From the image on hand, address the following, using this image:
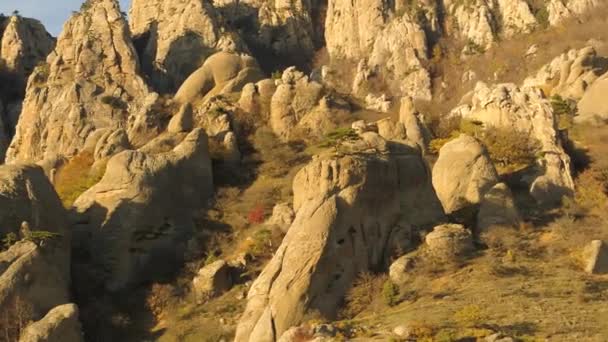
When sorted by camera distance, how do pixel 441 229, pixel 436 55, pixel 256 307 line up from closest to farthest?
pixel 256 307 → pixel 441 229 → pixel 436 55

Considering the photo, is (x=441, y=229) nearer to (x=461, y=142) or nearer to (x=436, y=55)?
(x=461, y=142)

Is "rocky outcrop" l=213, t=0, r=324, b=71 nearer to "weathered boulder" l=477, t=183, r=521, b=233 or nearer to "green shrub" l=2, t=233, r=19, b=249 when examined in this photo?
"weathered boulder" l=477, t=183, r=521, b=233

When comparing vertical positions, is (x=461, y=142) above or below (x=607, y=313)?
above

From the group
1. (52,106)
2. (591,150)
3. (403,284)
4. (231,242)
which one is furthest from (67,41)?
(403,284)

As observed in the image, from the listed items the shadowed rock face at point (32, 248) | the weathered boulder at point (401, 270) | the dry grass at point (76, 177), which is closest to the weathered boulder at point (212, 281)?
the shadowed rock face at point (32, 248)

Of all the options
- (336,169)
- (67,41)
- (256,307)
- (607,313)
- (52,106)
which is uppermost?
(67,41)

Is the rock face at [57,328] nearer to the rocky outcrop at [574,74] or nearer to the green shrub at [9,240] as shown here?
the green shrub at [9,240]
